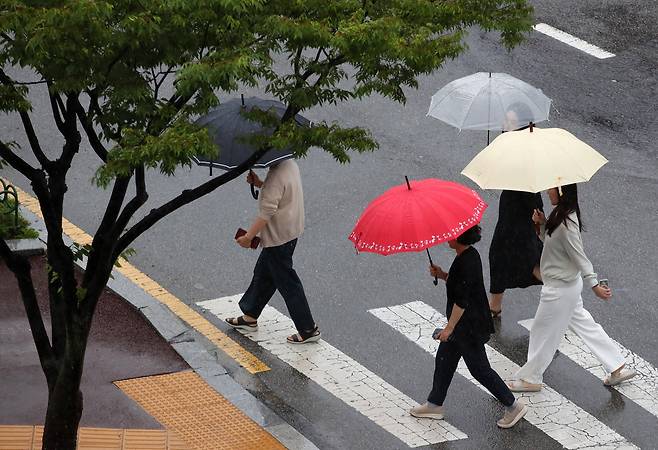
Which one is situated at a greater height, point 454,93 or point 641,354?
point 454,93

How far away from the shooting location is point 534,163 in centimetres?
909

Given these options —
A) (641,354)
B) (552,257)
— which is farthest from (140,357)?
(641,354)

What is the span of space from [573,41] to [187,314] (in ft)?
26.7

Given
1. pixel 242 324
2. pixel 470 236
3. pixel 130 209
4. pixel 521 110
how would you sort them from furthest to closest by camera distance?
pixel 521 110 < pixel 242 324 < pixel 470 236 < pixel 130 209

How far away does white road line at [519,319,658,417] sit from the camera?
32.6ft

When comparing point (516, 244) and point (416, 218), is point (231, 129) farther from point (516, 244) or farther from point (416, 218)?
point (516, 244)

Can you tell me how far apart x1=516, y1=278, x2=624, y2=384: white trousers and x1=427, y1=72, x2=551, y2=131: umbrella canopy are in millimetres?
1699

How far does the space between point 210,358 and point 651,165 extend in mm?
6014

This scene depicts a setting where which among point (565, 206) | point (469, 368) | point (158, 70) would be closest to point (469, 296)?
point (469, 368)

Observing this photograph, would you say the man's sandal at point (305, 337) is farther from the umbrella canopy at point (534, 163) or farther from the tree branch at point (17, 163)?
the tree branch at point (17, 163)

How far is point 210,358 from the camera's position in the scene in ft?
33.5

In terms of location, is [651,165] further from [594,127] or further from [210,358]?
[210,358]

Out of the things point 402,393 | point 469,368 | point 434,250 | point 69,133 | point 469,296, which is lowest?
point 402,393

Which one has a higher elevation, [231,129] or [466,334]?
[231,129]
